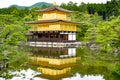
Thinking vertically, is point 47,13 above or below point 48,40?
above

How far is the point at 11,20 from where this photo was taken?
41969mm

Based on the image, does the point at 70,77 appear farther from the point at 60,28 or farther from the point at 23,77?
the point at 60,28

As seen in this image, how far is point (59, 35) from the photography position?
36.9 metres

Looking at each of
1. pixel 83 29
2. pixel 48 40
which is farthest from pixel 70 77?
pixel 83 29

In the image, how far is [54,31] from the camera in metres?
36.3

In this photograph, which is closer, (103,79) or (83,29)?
(103,79)

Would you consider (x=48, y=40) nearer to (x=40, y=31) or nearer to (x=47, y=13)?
(x=40, y=31)

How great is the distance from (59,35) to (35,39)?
3.68 meters

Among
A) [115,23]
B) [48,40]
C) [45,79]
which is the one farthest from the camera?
[48,40]

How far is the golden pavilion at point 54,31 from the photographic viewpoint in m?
35.6

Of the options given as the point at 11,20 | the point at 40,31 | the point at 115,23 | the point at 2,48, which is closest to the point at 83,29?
the point at 40,31

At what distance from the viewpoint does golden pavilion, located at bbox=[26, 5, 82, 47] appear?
35.6 meters

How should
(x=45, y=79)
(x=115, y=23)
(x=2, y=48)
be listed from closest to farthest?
(x=45, y=79)
(x=2, y=48)
(x=115, y=23)

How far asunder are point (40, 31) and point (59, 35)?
10.5ft
